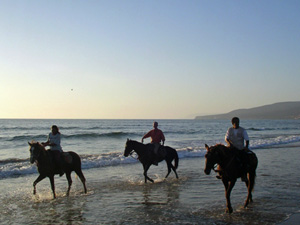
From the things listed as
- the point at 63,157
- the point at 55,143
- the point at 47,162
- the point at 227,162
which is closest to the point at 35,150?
the point at 47,162

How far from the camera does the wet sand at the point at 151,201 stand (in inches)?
292

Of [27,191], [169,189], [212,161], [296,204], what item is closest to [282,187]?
[296,204]

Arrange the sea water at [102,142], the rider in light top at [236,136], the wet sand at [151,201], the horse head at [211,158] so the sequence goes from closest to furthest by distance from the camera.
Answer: the horse head at [211,158]
the wet sand at [151,201]
the rider in light top at [236,136]
the sea water at [102,142]

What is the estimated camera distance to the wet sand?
24.3 feet

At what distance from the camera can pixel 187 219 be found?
7.34 metres

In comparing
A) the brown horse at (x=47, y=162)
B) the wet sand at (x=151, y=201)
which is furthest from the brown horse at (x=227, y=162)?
the brown horse at (x=47, y=162)

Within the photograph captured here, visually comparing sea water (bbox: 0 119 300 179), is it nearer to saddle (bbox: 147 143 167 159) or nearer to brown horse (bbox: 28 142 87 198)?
brown horse (bbox: 28 142 87 198)

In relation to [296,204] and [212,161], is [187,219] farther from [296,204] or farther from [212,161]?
[296,204]

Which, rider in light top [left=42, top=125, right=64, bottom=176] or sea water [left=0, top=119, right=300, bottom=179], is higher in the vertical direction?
rider in light top [left=42, top=125, right=64, bottom=176]

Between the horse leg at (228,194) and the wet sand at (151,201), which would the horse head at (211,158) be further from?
the wet sand at (151,201)

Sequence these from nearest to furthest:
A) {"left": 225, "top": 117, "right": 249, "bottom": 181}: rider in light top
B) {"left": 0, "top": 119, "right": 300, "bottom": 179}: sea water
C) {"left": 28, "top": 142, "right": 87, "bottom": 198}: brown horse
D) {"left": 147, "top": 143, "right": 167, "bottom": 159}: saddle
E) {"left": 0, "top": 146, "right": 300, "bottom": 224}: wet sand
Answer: {"left": 0, "top": 146, "right": 300, "bottom": 224}: wet sand < {"left": 225, "top": 117, "right": 249, "bottom": 181}: rider in light top < {"left": 28, "top": 142, "right": 87, "bottom": 198}: brown horse < {"left": 147, "top": 143, "right": 167, "bottom": 159}: saddle < {"left": 0, "top": 119, "right": 300, "bottom": 179}: sea water

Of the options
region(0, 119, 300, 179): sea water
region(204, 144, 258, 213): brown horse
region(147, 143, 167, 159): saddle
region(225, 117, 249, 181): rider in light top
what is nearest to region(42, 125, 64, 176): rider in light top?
region(147, 143, 167, 159): saddle

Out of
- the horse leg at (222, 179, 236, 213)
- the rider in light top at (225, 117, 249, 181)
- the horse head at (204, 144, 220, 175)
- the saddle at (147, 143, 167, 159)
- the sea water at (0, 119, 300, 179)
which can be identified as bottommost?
the sea water at (0, 119, 300, 179)

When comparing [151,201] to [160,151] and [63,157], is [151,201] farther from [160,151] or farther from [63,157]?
[160,151]
